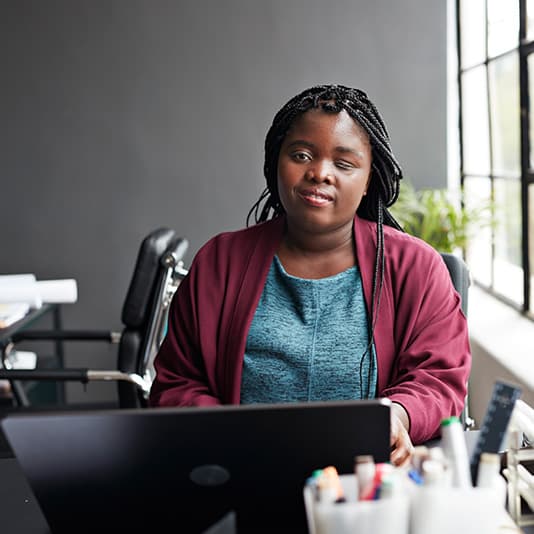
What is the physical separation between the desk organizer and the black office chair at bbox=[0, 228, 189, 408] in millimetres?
1562

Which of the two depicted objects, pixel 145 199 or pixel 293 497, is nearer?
pixel 293 497

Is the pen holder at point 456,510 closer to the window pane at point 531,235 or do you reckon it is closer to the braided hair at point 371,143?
the braided hair at point 371,143

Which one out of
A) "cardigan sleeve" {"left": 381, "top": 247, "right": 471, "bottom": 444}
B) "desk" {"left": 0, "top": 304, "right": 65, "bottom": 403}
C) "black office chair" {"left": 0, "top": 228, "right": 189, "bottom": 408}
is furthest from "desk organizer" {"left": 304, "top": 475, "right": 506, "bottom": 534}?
"desk" {"left": 0, "top": 304, "right": 65, "bottom": 403}

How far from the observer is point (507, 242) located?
10.5 feet

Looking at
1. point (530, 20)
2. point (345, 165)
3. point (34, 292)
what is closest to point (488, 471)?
point (345, 165)

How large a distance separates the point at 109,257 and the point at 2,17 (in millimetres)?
1151

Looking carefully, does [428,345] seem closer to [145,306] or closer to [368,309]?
[368,309]

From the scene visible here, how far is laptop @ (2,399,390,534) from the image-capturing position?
828mm

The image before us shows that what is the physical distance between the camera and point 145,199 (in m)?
3.68

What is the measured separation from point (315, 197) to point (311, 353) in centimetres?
27

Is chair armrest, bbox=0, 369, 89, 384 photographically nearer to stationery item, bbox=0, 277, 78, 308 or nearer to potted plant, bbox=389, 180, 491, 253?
stationery item, bbox=0, 277, 78, 308

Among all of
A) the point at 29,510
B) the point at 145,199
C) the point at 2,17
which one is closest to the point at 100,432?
the point at 29,510

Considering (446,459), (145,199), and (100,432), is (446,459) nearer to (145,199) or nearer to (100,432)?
(100,432)

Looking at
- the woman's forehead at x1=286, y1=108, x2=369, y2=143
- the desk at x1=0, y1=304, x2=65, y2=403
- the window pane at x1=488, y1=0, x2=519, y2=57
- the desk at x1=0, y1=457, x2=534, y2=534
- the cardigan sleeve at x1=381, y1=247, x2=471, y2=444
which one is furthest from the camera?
the window pane at x1=488, y1=0, x2=519, y2=57
